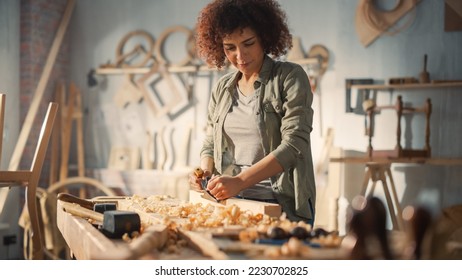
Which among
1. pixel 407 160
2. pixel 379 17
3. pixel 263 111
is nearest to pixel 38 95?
pixel 379 17

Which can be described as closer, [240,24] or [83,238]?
[83,238]

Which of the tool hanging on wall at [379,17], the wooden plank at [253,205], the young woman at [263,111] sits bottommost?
the wooden plank at [253,205]

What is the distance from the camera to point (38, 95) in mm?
4871

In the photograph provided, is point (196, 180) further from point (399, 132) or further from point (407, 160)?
point (399, 132)

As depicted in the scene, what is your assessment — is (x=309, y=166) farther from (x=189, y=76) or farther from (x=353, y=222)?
(x=189, y=76)

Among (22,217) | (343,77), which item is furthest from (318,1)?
(22,217)

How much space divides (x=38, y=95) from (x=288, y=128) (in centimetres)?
345

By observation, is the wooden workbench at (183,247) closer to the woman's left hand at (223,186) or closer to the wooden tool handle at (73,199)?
the woman's left hand at (223,186)

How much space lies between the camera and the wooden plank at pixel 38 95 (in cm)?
468

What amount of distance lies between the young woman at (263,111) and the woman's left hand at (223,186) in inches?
2.9

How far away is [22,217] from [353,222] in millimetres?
4050

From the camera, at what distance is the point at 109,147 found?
5.26 m

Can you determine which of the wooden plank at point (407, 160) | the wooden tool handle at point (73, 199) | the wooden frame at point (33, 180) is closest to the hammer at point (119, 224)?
the wooden tool handle at point (73, 199)
